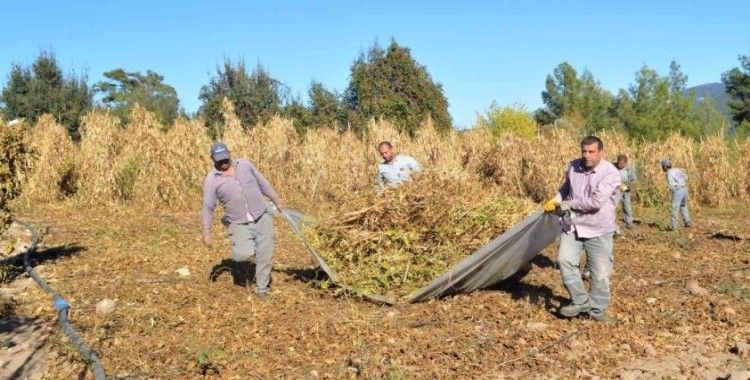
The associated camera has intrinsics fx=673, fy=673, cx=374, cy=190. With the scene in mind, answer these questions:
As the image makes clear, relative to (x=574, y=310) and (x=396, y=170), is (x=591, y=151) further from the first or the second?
(x=396, y=170)

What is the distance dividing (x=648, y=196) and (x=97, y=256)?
47.7ft

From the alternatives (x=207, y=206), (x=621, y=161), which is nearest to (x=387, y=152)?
(x=207, y=206)

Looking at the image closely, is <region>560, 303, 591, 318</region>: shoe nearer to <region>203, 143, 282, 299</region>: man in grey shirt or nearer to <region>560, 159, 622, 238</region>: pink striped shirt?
<region>560, 159, 622, 238</region>: pink striped shirt

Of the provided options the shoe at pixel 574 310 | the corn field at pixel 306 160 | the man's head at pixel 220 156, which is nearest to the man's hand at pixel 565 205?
the shoe at pixel 574 310

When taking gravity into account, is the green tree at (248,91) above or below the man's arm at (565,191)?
above

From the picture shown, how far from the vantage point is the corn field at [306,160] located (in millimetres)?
17797

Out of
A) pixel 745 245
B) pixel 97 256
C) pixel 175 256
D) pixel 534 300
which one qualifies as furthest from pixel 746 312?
pixel 97 256

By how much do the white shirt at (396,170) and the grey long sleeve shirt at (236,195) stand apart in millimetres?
1502

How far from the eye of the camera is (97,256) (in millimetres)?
10328

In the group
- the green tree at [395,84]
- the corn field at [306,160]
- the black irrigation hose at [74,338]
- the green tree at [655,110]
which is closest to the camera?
the black irrigation hose at [74,338]

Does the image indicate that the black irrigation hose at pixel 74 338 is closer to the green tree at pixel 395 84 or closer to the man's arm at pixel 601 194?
the man's arm at pixel 601 194

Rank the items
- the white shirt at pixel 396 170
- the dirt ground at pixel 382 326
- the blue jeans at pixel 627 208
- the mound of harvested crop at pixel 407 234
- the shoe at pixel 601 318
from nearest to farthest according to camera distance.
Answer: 1. the dirt ground at pixel 382 326
2. the shoe at pixel 601 318
3. the mound of harvested crop at pixel 407 234
4. the white shirt at pixel 396 170
5. the blue jeans at pixel 627 208

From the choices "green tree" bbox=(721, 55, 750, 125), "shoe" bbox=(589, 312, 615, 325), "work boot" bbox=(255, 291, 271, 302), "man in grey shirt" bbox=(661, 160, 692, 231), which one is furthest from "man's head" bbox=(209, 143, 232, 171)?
"green tree" bbox=(721, 55, 750, 125)

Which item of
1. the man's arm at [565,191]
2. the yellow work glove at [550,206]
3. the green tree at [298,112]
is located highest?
the green tree at [298,112]
